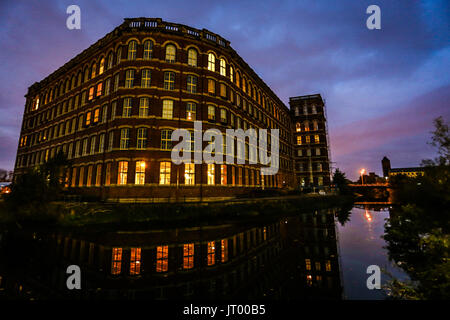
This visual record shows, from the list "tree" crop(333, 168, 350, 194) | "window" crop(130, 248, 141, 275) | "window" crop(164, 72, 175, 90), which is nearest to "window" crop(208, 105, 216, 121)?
"window" crop(164, 72, 175, 90)

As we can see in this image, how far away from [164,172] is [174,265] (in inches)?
571

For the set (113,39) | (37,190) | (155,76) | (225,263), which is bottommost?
(225,263)

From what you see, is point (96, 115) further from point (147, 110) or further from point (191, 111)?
point (191, 111)

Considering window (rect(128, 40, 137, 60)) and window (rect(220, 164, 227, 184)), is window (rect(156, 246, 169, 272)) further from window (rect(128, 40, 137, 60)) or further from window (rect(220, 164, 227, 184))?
window (rect(128, 40, 137, 60))

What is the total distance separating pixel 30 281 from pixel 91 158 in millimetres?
20389

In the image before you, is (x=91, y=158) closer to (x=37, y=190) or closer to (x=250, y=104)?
(x=37, y=190)

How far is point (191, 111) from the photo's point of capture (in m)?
23.2

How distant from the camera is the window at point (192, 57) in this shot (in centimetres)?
2412

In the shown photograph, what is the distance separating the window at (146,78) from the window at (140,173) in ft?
29.0

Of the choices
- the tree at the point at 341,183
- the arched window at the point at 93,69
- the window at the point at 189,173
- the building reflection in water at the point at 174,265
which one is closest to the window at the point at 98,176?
the window at the point at 189,173

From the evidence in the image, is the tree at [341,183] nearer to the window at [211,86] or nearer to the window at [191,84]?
the window at [211,86]

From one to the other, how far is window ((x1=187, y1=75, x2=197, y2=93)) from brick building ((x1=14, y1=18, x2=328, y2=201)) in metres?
0.13
